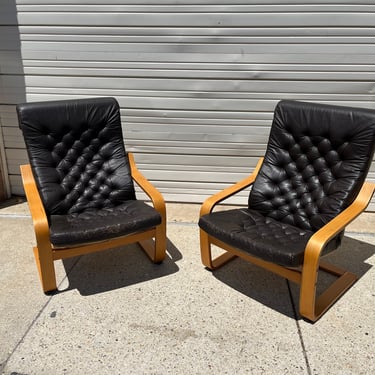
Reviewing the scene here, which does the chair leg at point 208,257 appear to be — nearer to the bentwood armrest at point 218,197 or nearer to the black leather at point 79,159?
the bentwood armrest at point 218,197

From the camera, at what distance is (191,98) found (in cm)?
380

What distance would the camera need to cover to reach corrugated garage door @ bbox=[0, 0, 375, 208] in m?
3.44

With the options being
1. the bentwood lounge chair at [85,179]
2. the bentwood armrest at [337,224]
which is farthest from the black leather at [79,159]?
the bentwood armrest at [337,224]

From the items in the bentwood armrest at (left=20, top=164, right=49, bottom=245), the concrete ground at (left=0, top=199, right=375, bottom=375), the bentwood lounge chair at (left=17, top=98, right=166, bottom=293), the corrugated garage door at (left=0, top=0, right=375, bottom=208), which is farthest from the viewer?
the corrugated garage door at (left=0, top=0, right=375, bottom=208)

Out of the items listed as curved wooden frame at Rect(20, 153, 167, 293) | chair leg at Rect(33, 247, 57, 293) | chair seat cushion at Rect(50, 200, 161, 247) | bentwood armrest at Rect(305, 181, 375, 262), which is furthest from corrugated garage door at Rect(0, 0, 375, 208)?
chair leg at Rect(33, 247, 57, 293)

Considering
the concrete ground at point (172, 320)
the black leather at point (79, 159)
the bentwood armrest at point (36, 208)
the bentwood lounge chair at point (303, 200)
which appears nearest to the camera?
the concrete ground at point (172, 320)

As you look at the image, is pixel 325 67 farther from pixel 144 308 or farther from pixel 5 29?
pixel 5 29

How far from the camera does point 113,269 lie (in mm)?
2971

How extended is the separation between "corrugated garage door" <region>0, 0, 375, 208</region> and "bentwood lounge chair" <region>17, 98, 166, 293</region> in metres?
0.65

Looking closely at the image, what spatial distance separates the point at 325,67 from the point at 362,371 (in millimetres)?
2568

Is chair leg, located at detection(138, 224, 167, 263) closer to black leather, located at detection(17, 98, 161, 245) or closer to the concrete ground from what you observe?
the concrete ground

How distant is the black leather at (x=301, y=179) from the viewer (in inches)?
102

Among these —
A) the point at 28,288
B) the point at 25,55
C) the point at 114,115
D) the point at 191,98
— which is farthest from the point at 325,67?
the point at 28,288

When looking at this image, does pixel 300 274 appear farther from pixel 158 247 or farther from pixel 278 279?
pixel 158 247
